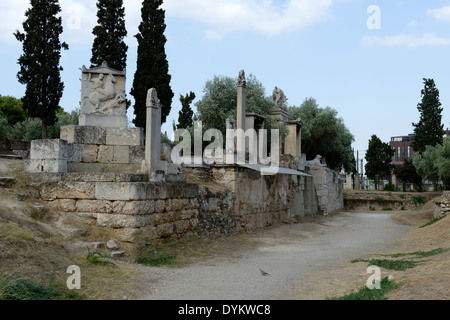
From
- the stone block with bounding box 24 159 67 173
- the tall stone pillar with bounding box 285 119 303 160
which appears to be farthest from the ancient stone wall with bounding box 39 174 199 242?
the tall stone pillar with bounding box 285 119 303 160

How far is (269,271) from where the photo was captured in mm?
7234

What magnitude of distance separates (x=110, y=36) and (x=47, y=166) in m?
16.2

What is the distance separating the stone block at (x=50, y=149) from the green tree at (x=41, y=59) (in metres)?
14.4

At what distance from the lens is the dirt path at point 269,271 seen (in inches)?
220

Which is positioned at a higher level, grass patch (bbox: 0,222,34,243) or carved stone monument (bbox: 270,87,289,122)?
carved stone monument (bbox: 270,87,289,122)

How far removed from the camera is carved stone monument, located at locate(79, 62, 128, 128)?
10.1 m

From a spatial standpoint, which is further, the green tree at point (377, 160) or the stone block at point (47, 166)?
the green tree at point (377, 160)

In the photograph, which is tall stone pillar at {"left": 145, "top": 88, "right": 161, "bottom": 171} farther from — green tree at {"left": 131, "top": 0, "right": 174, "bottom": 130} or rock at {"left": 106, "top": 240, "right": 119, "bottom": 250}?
green tree at {"left": 131, "top": 0, "right": 174, "bottom": 130}

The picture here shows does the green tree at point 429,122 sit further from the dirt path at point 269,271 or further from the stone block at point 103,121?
the stone block at point 103,121

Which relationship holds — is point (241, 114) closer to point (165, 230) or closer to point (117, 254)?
point (165, 230)

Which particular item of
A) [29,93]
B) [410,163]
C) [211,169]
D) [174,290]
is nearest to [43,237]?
[174,290]

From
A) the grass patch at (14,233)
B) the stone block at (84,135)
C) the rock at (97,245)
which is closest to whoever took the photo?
the grass patch at (14,233)

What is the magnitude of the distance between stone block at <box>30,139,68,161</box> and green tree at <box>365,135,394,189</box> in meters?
44.6

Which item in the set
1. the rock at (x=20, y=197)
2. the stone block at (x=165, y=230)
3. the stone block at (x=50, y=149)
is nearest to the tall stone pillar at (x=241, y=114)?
the stone block at (x=165, y=230)
